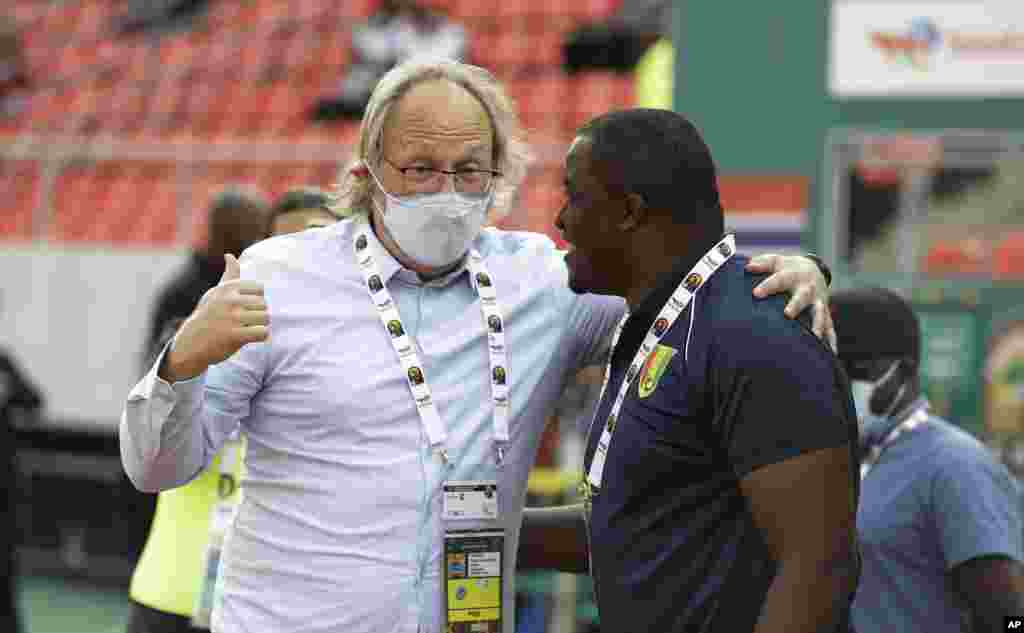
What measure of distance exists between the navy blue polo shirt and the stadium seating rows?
266 inches

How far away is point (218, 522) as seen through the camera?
3.44 metres

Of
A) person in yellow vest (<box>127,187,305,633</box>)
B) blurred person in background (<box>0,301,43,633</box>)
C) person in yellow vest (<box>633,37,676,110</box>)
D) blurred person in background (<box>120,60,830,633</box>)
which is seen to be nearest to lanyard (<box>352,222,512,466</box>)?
blurred person in background (<box>120,60,830,633</box>)

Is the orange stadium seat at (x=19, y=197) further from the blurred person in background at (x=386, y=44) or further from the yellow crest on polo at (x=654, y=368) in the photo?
the yellow crest on polo at (x=654, y=368)

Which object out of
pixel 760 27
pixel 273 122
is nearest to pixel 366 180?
pixel 760 27

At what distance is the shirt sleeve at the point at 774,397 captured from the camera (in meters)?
1.90

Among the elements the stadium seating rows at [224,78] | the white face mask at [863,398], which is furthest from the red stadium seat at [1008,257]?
the stadium seating rows at [224,78]

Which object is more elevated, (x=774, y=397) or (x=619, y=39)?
(x=774, y=397)

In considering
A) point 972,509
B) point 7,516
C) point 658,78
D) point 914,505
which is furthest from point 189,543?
point 658,78

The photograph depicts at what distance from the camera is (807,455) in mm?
1887

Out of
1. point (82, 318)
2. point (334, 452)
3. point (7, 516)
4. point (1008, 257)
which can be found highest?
point (334, 452)

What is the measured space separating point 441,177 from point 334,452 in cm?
52

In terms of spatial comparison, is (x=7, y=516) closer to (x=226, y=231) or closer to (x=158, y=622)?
(x=226, y=231)

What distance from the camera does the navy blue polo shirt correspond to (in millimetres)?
1910

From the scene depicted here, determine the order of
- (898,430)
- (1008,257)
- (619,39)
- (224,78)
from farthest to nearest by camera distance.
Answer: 1. (224,78)
2. (619,39)
3. (1008,257)
4. (898,430)
